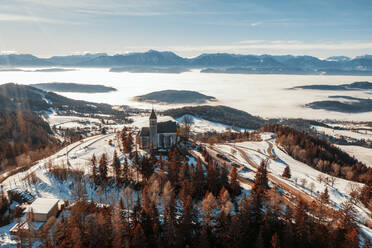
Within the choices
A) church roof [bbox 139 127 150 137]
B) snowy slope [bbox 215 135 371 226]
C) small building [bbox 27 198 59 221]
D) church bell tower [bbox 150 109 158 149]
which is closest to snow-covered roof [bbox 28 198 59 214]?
small building [bbox 27 198 59 221]

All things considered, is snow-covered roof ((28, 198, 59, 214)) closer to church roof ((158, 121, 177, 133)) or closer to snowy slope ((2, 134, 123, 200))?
snowy slope ((2, 134, 123, 200))

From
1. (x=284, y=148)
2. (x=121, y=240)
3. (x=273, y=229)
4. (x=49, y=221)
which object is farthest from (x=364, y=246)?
(x=284, y=148)

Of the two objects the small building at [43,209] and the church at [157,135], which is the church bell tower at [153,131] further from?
the small building at [43,209]

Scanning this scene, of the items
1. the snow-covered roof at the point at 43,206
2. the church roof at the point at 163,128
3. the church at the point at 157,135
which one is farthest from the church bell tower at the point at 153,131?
the snow-covered roof at the point at 43,206

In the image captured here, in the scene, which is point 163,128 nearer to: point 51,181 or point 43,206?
point 51,181

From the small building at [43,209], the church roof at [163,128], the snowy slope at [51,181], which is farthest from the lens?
the church roof at [163,128]

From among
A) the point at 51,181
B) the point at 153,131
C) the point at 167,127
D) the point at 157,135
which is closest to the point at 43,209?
the point at 51,181

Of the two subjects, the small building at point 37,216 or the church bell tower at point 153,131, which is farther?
the church bell tower at point 153,131
